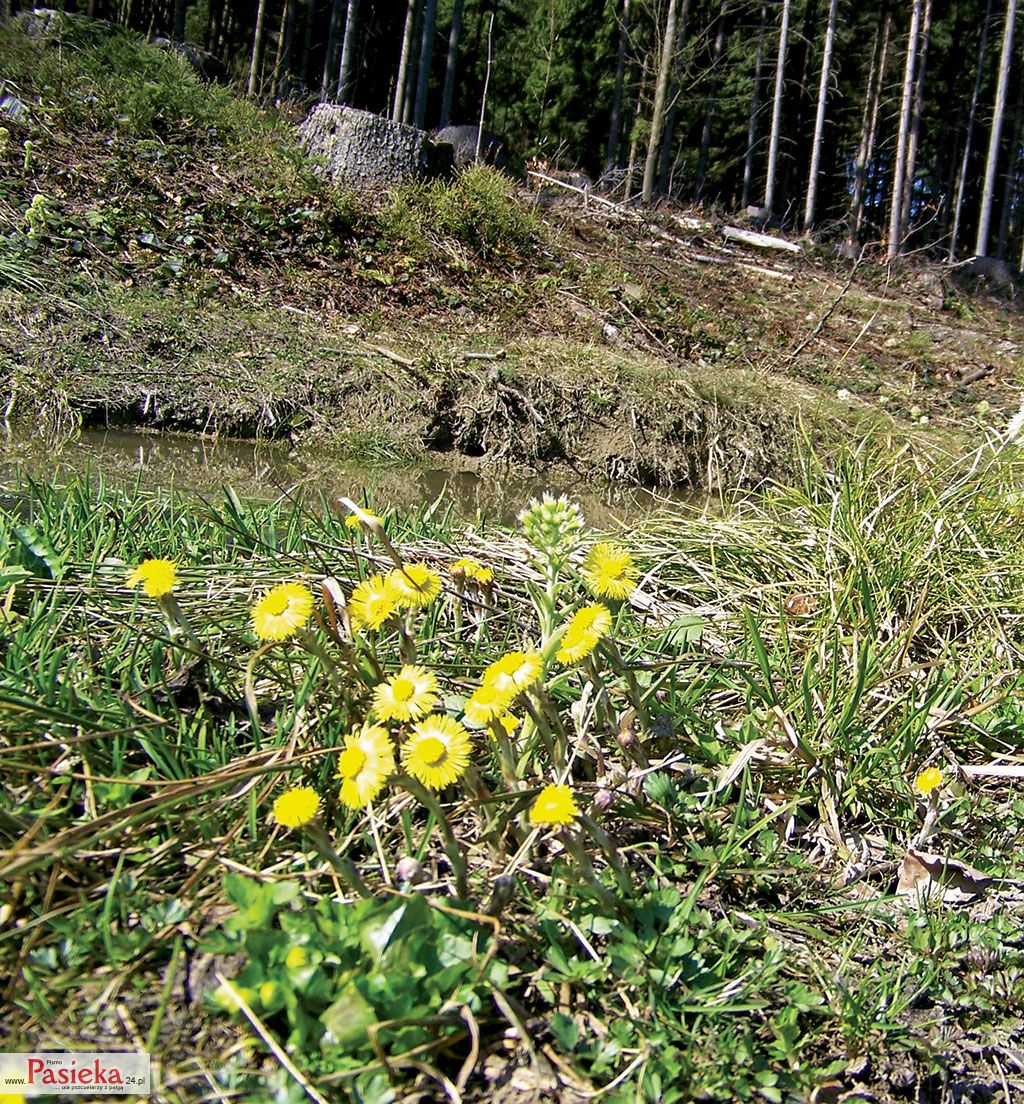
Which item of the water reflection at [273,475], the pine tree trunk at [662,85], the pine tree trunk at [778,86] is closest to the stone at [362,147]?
the water reflection at [273,475]

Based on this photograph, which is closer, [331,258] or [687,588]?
[687,588]

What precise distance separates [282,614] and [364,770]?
266 millimetres

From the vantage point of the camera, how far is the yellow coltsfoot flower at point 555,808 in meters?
0.87

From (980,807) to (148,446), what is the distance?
396cm

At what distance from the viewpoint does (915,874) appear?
50.1 inches

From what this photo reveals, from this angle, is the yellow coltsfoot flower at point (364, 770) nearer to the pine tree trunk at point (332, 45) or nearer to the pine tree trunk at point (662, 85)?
the pine tree trunk at point (662, 85)

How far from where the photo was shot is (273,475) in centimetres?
390

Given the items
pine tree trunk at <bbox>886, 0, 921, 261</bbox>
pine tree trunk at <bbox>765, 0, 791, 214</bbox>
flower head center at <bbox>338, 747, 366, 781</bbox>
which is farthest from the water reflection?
pine tree trunk at <bbox>765, 0, 791, 214</bbox>

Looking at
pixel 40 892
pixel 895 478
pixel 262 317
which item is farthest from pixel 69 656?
pixel 262 317

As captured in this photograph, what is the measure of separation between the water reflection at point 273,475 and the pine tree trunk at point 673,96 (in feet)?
33.5

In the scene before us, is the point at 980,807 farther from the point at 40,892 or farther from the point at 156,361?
the point at 156,361

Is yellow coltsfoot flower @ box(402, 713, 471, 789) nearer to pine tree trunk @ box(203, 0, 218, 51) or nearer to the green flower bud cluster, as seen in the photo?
the green flower bud cluster

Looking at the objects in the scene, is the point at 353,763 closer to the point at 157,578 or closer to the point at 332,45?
the point at 157,578

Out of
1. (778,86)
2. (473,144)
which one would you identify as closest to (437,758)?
(473,144)
